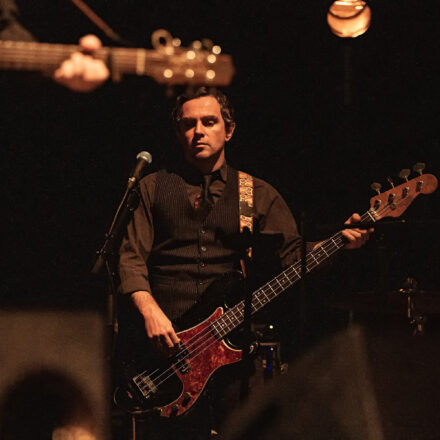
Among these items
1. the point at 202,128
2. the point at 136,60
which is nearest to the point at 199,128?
the point at 202,128

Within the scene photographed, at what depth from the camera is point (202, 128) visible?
2.31 m

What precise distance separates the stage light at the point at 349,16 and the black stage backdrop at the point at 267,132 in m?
0.24

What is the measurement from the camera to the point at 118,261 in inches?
90.0

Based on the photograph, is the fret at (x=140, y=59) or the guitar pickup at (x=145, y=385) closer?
the fret at (x=140, y=59)

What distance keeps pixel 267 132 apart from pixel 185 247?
0.86m

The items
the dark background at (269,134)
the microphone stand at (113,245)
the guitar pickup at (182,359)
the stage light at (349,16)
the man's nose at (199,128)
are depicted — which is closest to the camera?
the microphone stand at (113,245)

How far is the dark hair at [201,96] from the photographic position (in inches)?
93.0

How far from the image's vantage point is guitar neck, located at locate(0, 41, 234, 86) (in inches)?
76.6

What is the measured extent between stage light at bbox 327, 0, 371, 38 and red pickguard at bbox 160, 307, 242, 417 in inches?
56.6

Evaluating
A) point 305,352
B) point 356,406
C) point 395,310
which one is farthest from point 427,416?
point 395,310

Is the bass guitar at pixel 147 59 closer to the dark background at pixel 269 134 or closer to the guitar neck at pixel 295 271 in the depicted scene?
the dark background at pixel 269 134

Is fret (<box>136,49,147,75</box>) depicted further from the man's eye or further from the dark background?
the dark background

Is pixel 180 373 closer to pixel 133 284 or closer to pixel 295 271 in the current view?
pixel 133 284

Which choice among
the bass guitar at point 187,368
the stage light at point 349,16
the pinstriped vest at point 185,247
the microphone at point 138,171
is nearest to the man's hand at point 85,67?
the microphone at point 138,171
